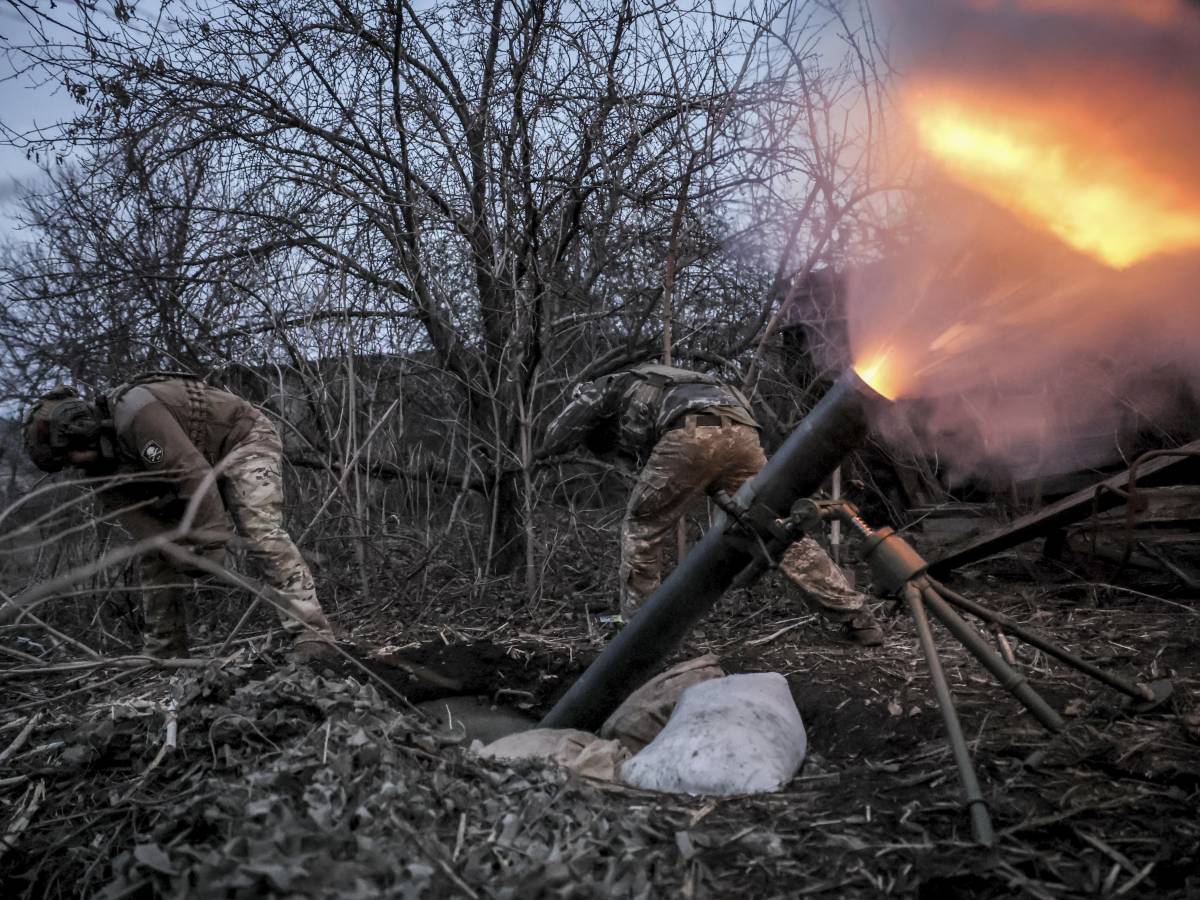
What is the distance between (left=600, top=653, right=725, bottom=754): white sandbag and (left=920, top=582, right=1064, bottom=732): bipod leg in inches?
53.6

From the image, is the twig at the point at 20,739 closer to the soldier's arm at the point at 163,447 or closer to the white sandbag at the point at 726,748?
the soldier's arm at the point at 163,447

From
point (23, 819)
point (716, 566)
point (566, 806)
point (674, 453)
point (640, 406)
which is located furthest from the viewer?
point (640, 406)

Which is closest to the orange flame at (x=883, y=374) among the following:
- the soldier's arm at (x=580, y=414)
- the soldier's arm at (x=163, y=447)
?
the soldier's arm at (x=580, y=414)

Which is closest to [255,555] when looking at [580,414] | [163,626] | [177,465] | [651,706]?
[163,626]

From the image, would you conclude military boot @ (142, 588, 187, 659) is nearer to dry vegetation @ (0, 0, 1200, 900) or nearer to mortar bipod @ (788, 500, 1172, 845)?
dry vegetation @ (0, 0, 1200, 900)

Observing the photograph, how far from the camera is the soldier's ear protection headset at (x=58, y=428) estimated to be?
4430 millimetres

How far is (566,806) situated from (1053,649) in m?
1.51

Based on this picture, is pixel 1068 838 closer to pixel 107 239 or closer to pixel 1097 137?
pixel 1097 137

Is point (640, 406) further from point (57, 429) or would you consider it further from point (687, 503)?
point (57, 429)

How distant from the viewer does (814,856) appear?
2.23 m

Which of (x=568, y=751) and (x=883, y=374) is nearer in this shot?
(x=883, y=374)

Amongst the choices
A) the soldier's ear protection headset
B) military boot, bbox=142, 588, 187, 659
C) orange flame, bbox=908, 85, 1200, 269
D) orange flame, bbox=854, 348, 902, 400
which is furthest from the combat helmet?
orange flame, bbox=908, 85, 1200, 269

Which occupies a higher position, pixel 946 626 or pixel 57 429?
pixel 57 429

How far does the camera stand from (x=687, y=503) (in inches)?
198
